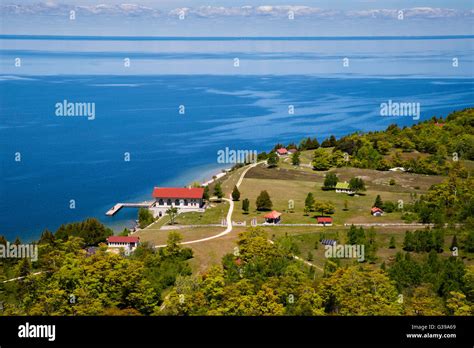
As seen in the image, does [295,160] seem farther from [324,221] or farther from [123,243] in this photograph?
[123,243]

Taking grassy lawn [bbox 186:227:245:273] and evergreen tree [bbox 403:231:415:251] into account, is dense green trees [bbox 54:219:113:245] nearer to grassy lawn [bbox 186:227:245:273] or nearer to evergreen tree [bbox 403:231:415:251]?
grassy lawn [bbox 186:227:245:273]

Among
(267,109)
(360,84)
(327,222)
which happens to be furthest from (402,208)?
(360,84)

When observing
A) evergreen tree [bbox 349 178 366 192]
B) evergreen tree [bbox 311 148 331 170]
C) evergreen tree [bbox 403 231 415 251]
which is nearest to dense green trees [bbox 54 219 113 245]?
evergreen tree [bbox 403 231 415 251]

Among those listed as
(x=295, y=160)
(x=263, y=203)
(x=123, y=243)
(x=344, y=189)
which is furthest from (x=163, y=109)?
(x=123, y=243)

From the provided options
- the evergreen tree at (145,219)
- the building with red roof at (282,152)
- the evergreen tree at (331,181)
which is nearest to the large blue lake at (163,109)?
the evergreen tree at (145,219)

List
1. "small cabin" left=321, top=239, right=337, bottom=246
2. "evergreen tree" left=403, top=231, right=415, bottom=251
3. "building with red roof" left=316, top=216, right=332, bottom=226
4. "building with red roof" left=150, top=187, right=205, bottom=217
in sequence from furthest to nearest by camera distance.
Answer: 1. "building with red roof" left=150, top=187, right=205, bottom=217
2. "building with red roof" left=316, top=216, right=332, bottom=226
3. "small cabin" left=321, top=239, right=337, bottom=246
4. "evergreen tree" left=403, top=231, right=415, bottom=251
